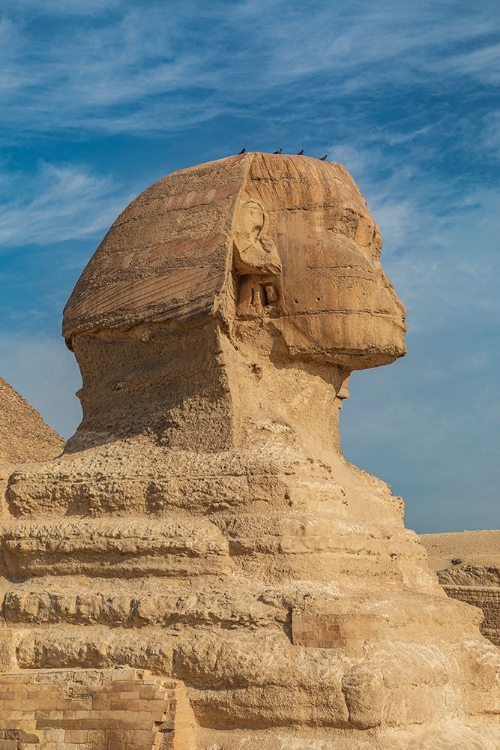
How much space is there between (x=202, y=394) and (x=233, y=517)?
50.0 inches

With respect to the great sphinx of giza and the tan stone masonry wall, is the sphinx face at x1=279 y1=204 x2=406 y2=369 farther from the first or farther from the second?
the tan stone masonry wall

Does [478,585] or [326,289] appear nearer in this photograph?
[326,289]

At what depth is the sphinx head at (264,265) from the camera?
10102 mm

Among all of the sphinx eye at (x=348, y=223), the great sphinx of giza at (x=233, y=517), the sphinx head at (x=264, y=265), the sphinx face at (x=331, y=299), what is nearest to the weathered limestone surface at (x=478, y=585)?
the great sphinx of giza at (x=233, y=517)

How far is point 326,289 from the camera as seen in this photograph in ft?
33.5

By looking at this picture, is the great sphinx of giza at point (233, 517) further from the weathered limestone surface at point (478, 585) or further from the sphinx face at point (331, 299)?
the weathered limestone surface at point (478, 585)

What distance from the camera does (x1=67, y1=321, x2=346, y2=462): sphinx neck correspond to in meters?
9.72

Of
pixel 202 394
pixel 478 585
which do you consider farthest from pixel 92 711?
pixel 478 585

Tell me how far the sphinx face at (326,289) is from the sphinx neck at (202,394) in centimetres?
33

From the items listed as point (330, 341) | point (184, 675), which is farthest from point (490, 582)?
point (184, 675)

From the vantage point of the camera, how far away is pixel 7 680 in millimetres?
8883

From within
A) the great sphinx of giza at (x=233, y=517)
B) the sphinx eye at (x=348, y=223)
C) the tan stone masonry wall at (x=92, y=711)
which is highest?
the sphinx eye at (x=348, y=223)

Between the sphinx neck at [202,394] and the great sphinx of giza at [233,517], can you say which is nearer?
the great sphinx of giza at [233,517]

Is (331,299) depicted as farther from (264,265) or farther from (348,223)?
(348,223)
